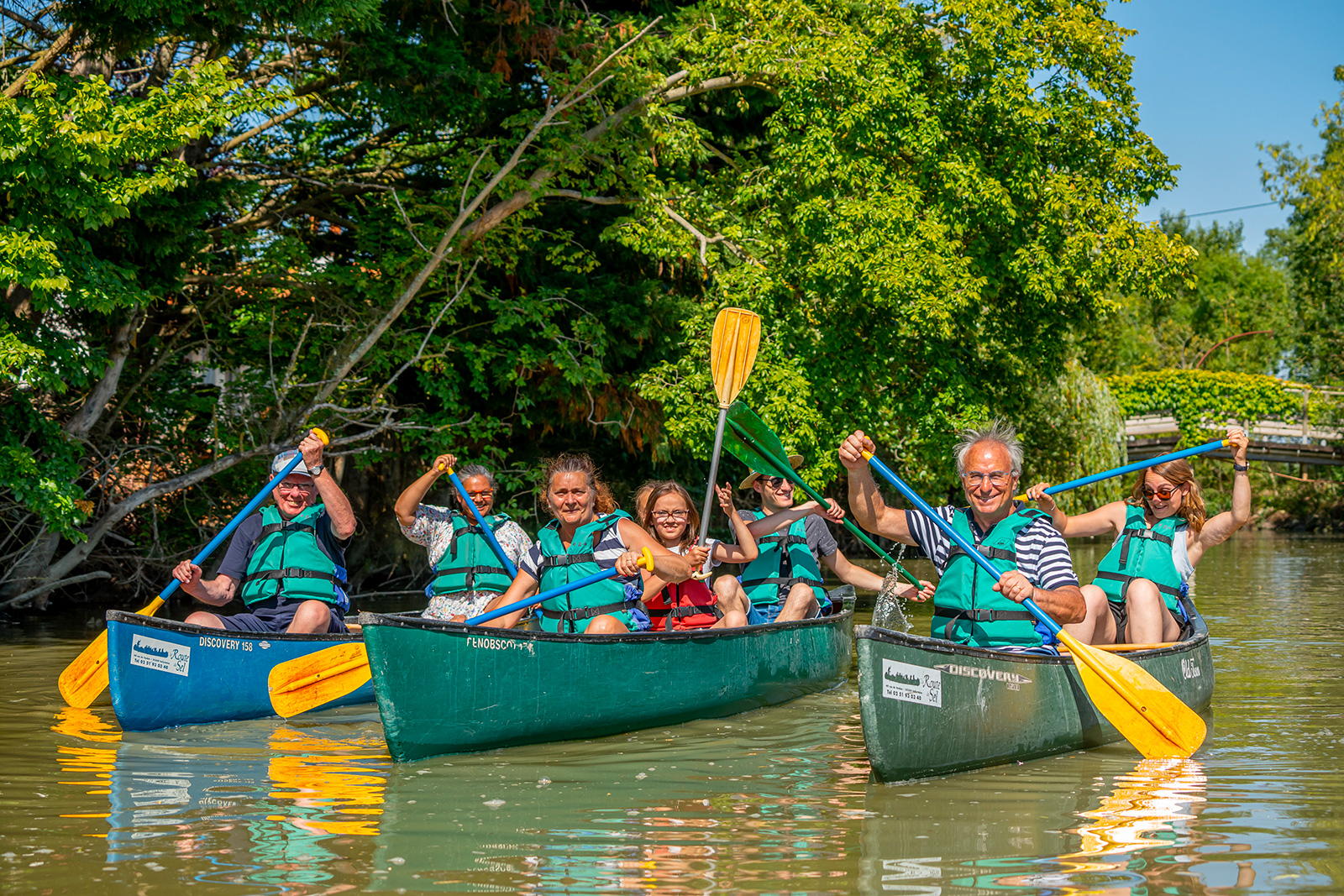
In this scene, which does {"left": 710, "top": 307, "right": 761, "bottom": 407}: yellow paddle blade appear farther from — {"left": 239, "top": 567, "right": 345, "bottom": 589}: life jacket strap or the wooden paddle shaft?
{"left": 239, "top": 567, "right": 345, "bottom": 589}: life jacket strap

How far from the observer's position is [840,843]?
3900 millimetres

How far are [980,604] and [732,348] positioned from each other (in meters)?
2.67

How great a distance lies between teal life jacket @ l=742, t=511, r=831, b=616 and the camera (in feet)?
24.2

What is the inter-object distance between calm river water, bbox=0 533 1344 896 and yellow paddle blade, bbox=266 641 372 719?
121mm

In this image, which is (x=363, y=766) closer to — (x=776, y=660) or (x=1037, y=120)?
(x=776, y=660)

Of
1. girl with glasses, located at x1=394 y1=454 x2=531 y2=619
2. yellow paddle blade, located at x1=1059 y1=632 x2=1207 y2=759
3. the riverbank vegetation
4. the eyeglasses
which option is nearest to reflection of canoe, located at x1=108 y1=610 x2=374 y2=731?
girl with glasses, located at x1=394 y1=454 x2=531 y2=619

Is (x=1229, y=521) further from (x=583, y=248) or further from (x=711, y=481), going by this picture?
(x=583, y=248)

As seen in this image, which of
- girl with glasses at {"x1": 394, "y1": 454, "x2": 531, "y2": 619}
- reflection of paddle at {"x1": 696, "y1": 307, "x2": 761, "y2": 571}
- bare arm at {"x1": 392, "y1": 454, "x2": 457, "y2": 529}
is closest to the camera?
bare arm at {"x1": 392, "y1": 454, "x2": 457, "y2": 529}

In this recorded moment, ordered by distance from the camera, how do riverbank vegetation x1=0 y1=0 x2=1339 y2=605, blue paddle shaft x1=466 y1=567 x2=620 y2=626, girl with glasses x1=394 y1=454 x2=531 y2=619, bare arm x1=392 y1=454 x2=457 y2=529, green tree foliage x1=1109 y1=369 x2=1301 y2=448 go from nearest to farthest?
blue paddle shaft x1=466 y1=567 x2=620 y2=626
bare arm x1=392 y1=454 x2=457 y2=529
girl with glasses x1=394 y1=454 x2=531 y2=619
riverbank vegetation x1=0 y1=0 x2=1339 y2=605
green tree foliage x1=1109 y1=369 x2=1301 y2=448

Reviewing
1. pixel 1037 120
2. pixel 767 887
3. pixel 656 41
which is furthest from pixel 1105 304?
pixel 767 887

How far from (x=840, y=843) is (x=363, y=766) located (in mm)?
2160

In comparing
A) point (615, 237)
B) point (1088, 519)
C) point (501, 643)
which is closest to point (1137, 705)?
point (1088, 519)

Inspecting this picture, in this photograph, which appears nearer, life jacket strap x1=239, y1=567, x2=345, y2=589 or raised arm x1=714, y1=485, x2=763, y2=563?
life jacket strap x1=239, y1=567, x2=345, y2=589

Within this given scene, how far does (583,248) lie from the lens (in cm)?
1321
